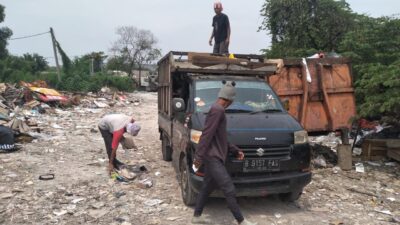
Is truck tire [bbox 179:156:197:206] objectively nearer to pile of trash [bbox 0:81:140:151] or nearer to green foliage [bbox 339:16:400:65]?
green foliage [bbox 339:16:400:65]

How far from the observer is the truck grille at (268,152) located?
5.35 m

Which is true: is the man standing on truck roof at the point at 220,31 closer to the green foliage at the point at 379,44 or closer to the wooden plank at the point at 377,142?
the green foliage at the point at 379,44

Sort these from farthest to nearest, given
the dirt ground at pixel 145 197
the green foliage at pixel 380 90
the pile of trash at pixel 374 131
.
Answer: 1. the pile of trash at pixel 374 131
2. the green foliage at pixel 380 90
3. the dirt ground at pixel 145 197

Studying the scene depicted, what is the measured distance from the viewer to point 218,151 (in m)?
5.00

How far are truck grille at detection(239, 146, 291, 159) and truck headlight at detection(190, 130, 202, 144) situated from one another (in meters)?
0.57

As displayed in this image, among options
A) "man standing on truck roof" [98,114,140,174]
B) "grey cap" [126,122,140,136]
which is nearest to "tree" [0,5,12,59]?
"man standing on truck roof" [98,114,140,174]

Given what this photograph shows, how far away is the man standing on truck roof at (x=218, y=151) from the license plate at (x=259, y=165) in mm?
242

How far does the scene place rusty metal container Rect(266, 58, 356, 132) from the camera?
8461 mm

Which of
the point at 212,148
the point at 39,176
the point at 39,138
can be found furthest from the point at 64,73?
the point at 212,148

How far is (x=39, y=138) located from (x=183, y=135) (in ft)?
22.5

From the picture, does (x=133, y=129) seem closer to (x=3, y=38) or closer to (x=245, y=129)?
(x=245, y=129)

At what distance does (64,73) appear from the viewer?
1426 inches

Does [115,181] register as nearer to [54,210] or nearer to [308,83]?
[54,210]

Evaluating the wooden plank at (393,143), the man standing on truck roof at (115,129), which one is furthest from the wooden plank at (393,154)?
the man standing on truck roof at (115,129)
